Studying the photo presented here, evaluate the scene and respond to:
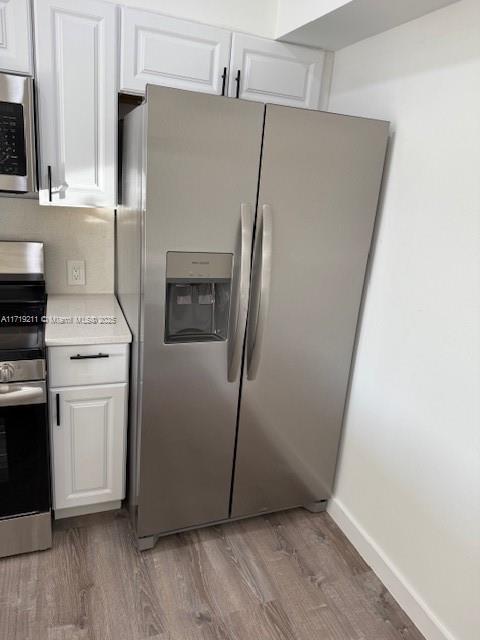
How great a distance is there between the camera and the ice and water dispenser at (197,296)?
1.71 metres

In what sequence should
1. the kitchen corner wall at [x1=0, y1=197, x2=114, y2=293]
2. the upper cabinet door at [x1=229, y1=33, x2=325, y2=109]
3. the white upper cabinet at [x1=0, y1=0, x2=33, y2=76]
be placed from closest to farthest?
1. the white upper cabinet at [x1=0, y1=0, x2=33, y2=76]
2. the upper cabinet door at [x1=229, y1=33, x2=325, y2=109]
3. the kitchen corner wall at [x1=0, y1=197, x2=114, y2=293]

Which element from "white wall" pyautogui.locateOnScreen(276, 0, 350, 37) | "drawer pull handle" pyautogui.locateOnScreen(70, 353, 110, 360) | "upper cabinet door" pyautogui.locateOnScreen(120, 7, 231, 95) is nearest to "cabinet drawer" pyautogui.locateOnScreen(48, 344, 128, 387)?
"drawer pull handle" pyautogui.locateOnScreen(70, 353, 110, 360)

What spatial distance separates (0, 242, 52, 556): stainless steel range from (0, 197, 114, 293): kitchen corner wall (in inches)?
13.4

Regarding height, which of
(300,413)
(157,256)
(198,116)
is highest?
(198,116)

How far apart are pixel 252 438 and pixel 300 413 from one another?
235mm

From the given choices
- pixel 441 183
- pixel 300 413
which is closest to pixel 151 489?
pixel 300 413

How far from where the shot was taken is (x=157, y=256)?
5.44 feet

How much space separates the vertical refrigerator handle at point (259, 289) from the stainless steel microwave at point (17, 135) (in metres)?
0.89

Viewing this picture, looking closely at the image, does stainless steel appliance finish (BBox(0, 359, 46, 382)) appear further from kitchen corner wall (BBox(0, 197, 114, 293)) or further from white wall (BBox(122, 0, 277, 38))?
white wall (BBox(122, 0, 277, 38))

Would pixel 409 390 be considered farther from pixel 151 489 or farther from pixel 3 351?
pixel 3 351

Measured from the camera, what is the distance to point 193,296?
1.81 meters

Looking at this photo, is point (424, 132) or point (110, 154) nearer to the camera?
point (424, 132)

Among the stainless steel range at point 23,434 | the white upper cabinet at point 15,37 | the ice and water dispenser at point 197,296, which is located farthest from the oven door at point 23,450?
the white upper cabinet at point 15,37

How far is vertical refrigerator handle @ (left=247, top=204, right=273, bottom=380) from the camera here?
175 cm
